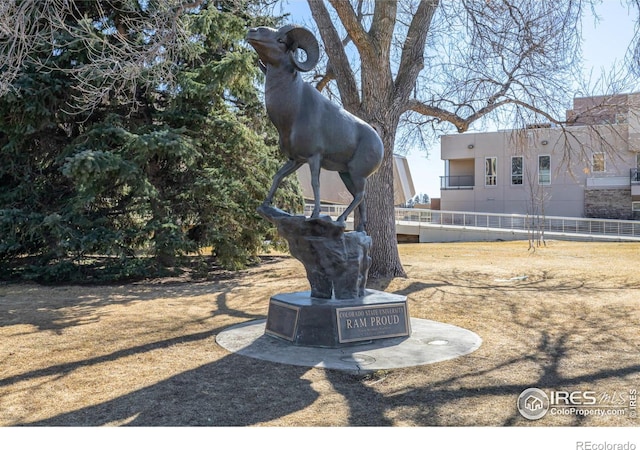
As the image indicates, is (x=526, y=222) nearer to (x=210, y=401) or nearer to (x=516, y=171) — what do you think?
(x=516, y=171)

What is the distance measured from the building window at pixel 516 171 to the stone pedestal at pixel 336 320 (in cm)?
2944

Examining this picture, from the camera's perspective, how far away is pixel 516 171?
3353 centimetres

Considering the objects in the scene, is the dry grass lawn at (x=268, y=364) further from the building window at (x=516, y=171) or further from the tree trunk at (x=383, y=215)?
the building window at (x=516, y=171)

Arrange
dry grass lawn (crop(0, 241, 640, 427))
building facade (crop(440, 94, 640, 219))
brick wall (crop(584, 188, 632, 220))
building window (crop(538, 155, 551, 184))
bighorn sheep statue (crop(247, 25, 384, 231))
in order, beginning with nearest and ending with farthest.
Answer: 1. dry grass lawn (crop(0, 241, 640, 427))
2. bighorn sheep statue (crop(247, 25, 384, 231))
3. building facade (crop(440, 94, 640, 219))
4. brick wall (crop(584, 188, 632, 220))
5. building window (crop(538, 155, 551, 184))

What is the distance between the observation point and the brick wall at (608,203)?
101ft

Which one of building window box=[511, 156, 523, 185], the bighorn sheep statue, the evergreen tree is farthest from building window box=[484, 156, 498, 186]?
the bighorn sheep statue

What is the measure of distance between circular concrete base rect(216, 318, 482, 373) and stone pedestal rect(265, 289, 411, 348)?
92 mm

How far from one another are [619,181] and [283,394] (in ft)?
105

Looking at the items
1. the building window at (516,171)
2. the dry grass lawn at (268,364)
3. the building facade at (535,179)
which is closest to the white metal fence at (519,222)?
the building facade at (535,179)

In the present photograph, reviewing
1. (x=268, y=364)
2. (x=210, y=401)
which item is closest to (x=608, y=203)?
(x=268, y=364)

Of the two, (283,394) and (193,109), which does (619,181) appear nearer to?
(193,109)
